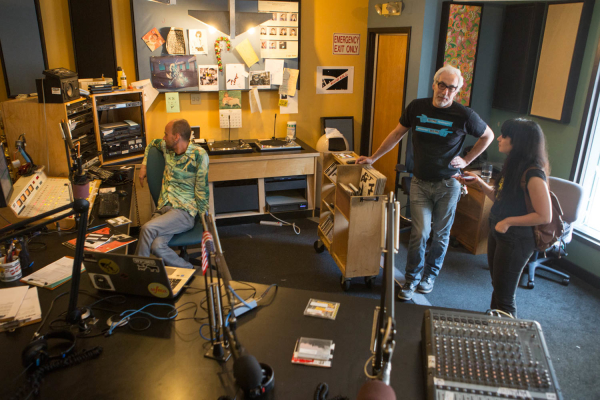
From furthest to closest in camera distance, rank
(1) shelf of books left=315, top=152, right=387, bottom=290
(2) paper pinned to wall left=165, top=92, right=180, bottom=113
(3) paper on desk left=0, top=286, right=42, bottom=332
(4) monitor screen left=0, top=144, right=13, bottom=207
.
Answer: (2) paper pinned to wall left=165, top=92, right=180, bottom=113 < (1) shelf of books left=315, top=152, right=387, bottom=290 < (4) monitor screen left=0, top=144, right=13, bottom=207 < (3) paper on desk left=0, top=286, right=42, bottom=332

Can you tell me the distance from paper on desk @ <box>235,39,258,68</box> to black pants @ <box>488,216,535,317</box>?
282 cm

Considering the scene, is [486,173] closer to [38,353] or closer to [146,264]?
[146,264]

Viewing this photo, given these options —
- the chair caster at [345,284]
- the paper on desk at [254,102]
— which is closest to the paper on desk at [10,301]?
the chair caster at [345,284]

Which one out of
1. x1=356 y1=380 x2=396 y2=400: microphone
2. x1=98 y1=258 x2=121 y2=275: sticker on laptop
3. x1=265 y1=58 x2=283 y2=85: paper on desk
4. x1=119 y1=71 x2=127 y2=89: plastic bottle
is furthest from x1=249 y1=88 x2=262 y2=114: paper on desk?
x1=356 y1=380 x2=396 y2=400: microphone

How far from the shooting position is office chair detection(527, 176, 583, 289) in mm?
3027

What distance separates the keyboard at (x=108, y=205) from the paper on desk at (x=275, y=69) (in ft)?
7.05

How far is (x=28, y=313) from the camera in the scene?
167 cm

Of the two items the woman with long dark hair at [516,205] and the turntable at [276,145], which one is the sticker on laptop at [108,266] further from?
the turntable at [276,145]

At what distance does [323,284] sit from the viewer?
3.29 m

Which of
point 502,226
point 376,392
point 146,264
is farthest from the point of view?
point 502,226

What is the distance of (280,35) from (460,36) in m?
1.69

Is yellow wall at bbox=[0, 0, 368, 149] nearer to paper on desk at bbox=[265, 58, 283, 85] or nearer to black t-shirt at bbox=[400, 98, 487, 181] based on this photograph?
paper on desk at bbox=[265, 58, 283, 85]

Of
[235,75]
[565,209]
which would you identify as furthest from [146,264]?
[235,75]

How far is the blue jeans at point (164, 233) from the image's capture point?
9.21 ft
